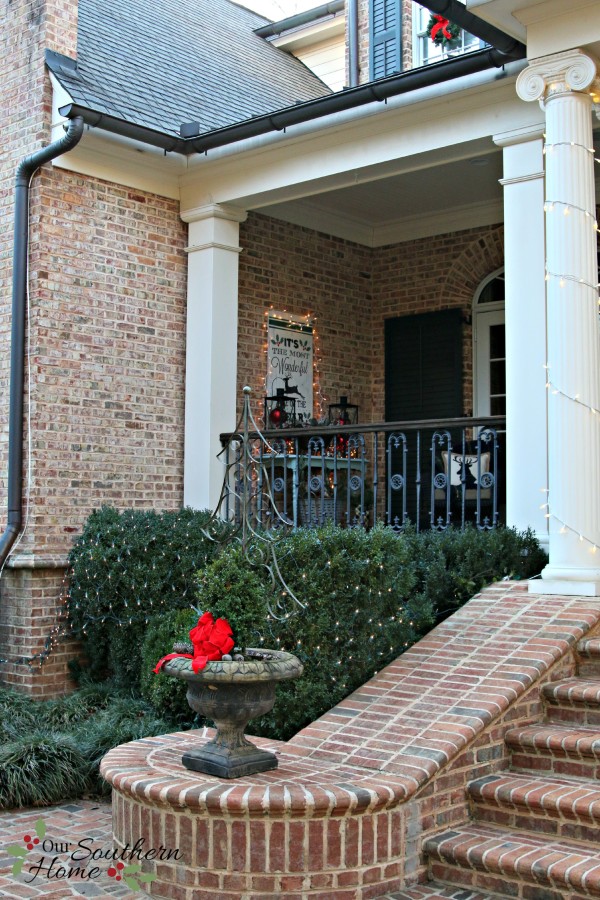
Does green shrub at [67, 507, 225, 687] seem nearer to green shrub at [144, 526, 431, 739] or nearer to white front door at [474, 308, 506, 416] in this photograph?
green shrub at [144, 526, 431, 739]

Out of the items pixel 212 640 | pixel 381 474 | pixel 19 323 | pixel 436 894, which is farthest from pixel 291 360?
pixel 436 894

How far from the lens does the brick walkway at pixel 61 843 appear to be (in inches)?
159

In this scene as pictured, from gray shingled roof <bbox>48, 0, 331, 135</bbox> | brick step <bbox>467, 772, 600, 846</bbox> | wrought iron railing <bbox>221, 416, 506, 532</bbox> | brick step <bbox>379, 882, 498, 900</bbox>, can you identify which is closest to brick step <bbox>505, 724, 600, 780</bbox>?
brick step <bbox>467, 772, 600, 846</bbox>

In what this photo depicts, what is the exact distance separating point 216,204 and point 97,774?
4.94 meters

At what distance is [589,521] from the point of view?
5664mm

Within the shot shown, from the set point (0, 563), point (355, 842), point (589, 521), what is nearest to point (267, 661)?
point (355, 842)

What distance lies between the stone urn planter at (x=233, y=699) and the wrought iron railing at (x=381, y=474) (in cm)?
232

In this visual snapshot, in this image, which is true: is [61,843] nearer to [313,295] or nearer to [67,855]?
[67,855]

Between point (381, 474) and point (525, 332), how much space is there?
12.5ft

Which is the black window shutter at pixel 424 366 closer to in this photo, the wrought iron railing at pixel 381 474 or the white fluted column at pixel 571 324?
the wrought iron railing at pixel 381 474

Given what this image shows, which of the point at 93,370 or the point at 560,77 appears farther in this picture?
the point at 93,370

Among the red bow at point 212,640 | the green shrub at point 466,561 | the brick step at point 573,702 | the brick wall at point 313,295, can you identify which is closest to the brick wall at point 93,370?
the brick wall at point 313,295

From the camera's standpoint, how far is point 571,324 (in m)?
5.77

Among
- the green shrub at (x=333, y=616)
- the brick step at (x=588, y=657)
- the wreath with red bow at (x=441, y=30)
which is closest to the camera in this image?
the green shrub at (x=333, y=616)
